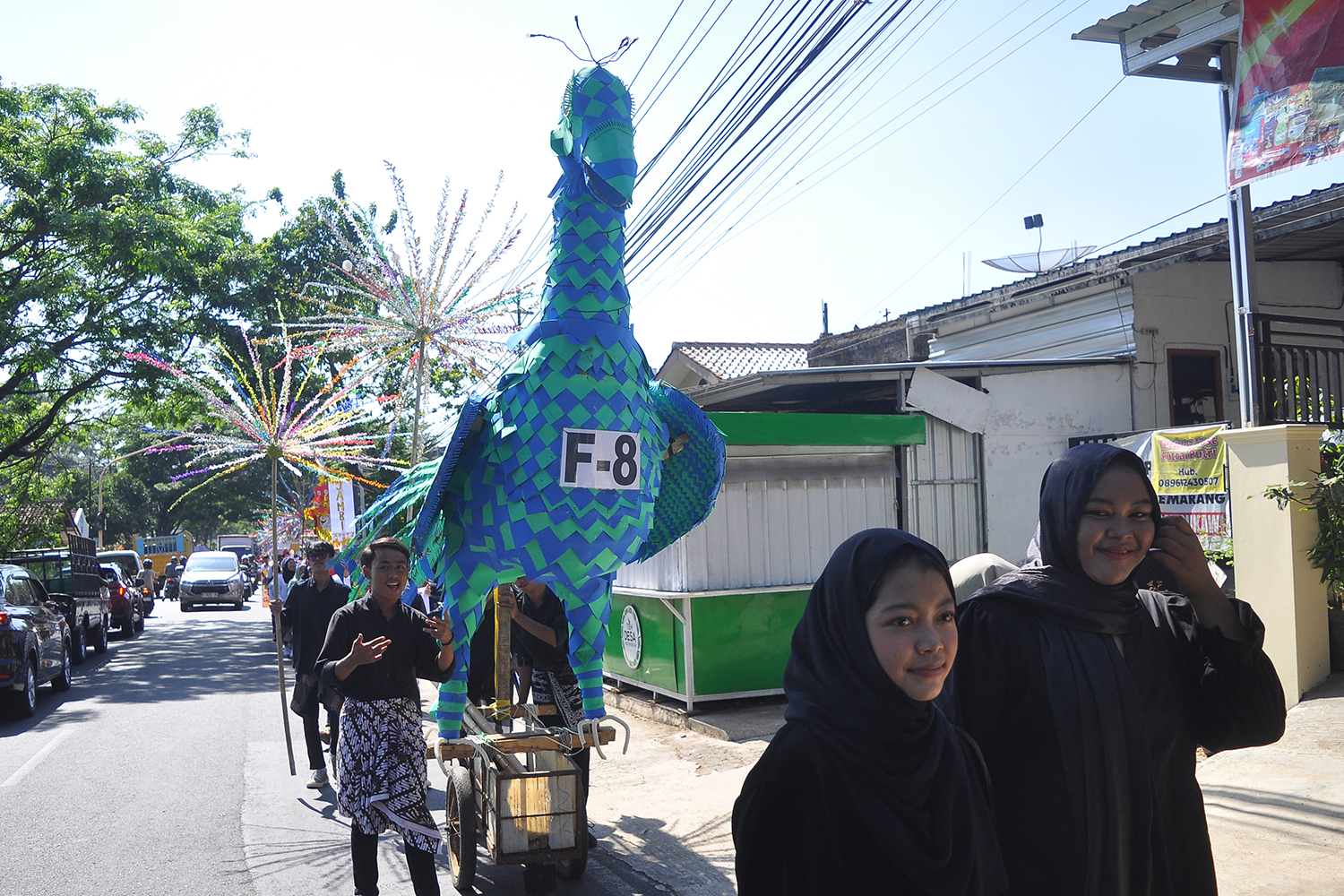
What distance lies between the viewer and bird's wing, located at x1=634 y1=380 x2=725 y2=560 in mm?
5004

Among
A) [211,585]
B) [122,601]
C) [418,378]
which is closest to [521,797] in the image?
[418,378]

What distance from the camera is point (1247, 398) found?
25.8 ft

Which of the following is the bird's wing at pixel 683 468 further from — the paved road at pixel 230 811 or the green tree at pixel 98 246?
the green tree at pixel 98 246

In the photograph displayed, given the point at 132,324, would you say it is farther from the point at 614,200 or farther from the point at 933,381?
the point at 614,200

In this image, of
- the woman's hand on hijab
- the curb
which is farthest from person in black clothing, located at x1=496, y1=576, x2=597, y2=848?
the woman's hand on hijab

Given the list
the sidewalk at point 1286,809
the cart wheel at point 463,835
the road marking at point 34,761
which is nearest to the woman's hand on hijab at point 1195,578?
the sidewalk at point 1286,809

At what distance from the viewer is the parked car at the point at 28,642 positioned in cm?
999

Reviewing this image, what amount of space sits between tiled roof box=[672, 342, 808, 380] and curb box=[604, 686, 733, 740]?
8893 millimetres

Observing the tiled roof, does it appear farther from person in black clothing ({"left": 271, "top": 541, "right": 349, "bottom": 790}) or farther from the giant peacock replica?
the giant peacock replica

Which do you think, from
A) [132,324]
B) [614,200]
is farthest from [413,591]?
[132,324]

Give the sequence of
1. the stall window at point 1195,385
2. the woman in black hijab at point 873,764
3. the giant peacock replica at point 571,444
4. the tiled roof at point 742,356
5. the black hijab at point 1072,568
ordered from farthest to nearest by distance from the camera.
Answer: the tiled roof at point 742,356 < the stall window at point 1195,385 < the giant peacock replica at point 571,444 < the black hijab at point 1072,568 < the woman in black hijab at point 873,764

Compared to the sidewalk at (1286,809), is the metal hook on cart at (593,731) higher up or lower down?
higher up

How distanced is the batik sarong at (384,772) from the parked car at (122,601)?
1751 centimetres

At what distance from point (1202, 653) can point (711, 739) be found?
5.86m
